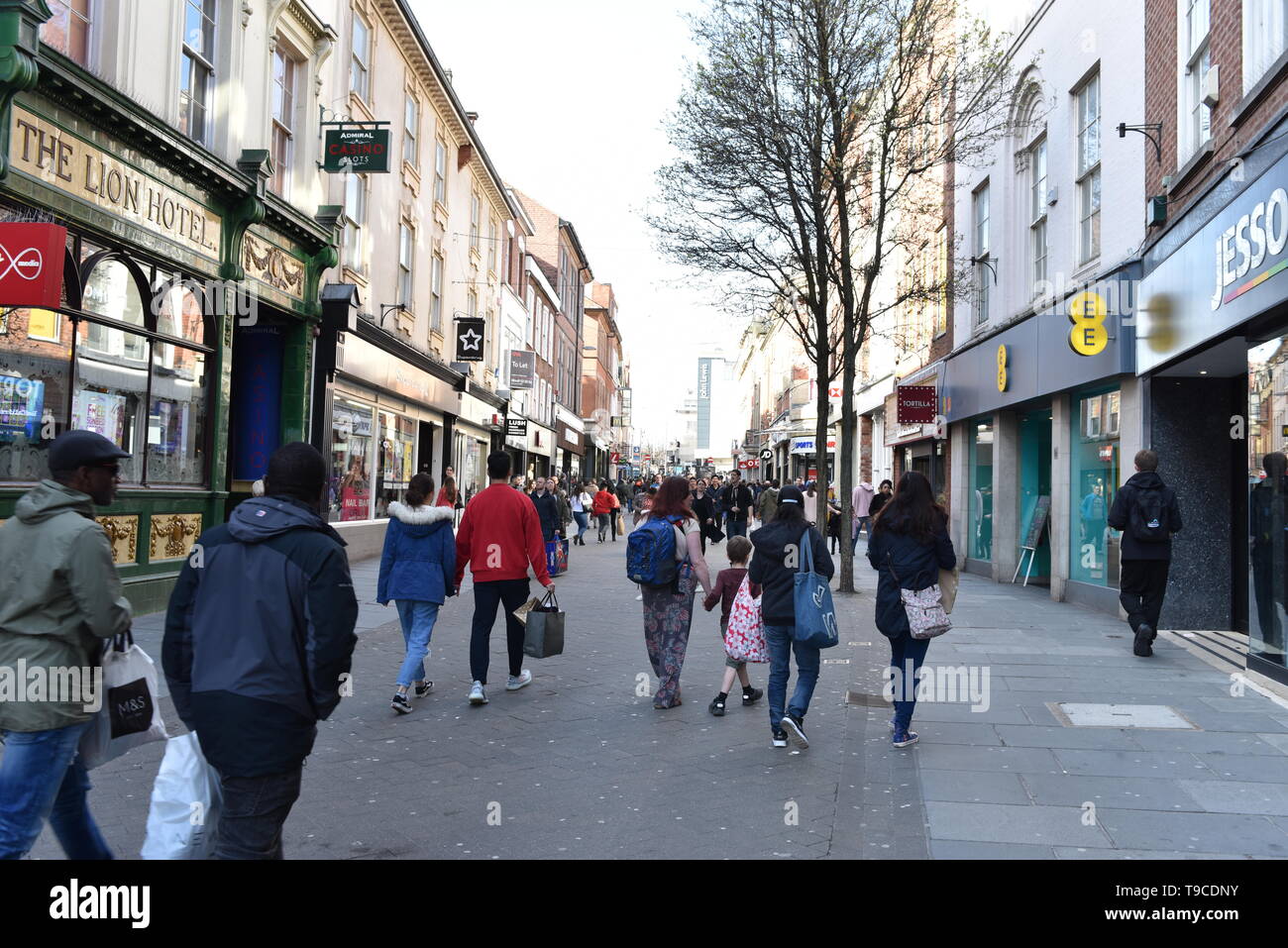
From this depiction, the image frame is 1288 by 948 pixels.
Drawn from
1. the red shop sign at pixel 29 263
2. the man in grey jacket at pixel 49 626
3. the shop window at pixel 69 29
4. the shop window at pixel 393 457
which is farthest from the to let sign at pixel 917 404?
the man in grey jacket at pixel 49 626

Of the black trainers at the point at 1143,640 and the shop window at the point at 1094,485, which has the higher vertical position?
the shop window at the point at 1094,485

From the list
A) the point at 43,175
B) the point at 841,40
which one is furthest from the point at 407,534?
the point at 841,40

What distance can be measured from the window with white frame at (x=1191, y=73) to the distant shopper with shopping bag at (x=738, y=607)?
21.5 feet

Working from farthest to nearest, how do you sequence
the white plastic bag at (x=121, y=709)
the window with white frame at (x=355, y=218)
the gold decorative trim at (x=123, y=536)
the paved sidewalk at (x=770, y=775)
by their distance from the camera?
the window with white frame at (x=355, y=218) < the gold decorative trim at (x=123, y=536) < the paved sidewalk at (x=770, y=775) < the white plastic bag at (x=121, y=709)

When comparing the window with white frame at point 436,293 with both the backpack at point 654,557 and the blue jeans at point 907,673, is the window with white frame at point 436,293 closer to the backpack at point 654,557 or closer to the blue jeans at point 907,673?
the backpack at point 654,557

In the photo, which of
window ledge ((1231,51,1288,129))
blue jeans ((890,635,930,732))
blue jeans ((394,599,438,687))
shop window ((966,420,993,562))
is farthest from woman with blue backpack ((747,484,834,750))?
shop window ((966,420,993,562))

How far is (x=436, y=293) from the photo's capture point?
23953 mm

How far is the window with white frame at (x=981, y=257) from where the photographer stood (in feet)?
57.8

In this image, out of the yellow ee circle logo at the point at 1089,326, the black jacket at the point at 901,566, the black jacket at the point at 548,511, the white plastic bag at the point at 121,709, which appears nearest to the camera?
the white plastic bag at the point at 121,709

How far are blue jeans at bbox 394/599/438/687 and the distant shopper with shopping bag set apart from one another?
207 cm

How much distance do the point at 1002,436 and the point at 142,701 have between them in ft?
49.9

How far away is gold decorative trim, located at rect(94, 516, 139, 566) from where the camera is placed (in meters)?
9.99

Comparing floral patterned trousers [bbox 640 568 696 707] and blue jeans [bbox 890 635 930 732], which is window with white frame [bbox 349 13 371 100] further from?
blue jeans [bbox 890 635 930 732]

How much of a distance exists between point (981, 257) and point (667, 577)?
12879mm
